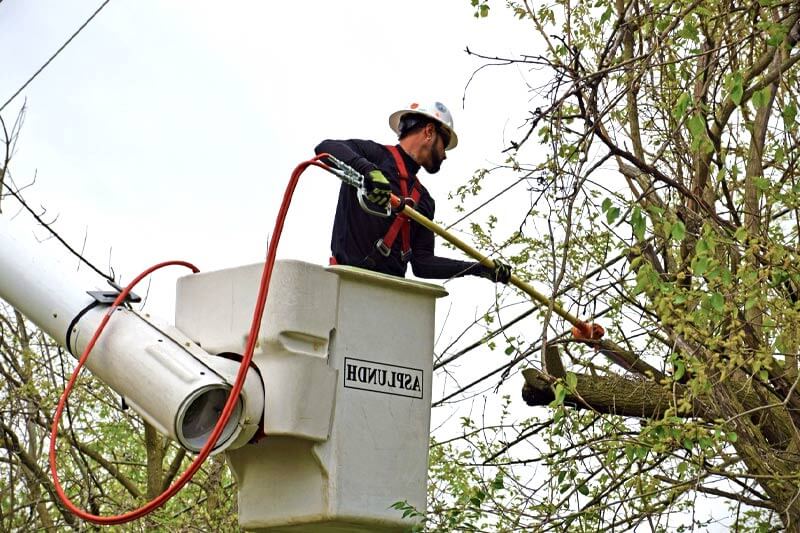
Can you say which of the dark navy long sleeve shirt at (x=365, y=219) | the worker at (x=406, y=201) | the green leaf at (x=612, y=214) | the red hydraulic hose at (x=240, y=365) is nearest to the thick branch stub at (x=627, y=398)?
the worker at (x=406, y=201)

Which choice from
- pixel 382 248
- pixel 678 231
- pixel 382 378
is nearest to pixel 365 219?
pixel 382 248

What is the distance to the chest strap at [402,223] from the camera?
5.48 metres

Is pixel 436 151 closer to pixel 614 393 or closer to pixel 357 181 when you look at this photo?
pixel 357 181

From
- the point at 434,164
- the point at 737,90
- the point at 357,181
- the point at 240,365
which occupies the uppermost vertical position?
the point at 434,164

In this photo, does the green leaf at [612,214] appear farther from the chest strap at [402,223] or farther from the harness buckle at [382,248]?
the harness buckle at [382,248]

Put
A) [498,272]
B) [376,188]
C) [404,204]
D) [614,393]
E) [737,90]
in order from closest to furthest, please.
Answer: [737,90] → [376,188] → [404,204] → [498,272] → [614,393]

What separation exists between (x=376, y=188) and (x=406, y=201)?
1.72ft

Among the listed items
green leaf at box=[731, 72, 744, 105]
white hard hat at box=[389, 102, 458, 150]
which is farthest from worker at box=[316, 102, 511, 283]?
green leaf at box=[731, 72, 744, 105]

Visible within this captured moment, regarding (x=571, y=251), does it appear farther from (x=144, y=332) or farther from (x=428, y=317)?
(x=144, y=332)

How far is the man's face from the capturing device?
19.2 ft

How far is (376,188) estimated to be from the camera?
4988 mm

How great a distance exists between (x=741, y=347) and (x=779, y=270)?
0.55 metres

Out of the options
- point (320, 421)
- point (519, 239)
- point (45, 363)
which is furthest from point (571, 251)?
point (45, 363)

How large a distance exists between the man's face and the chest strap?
11 cm
